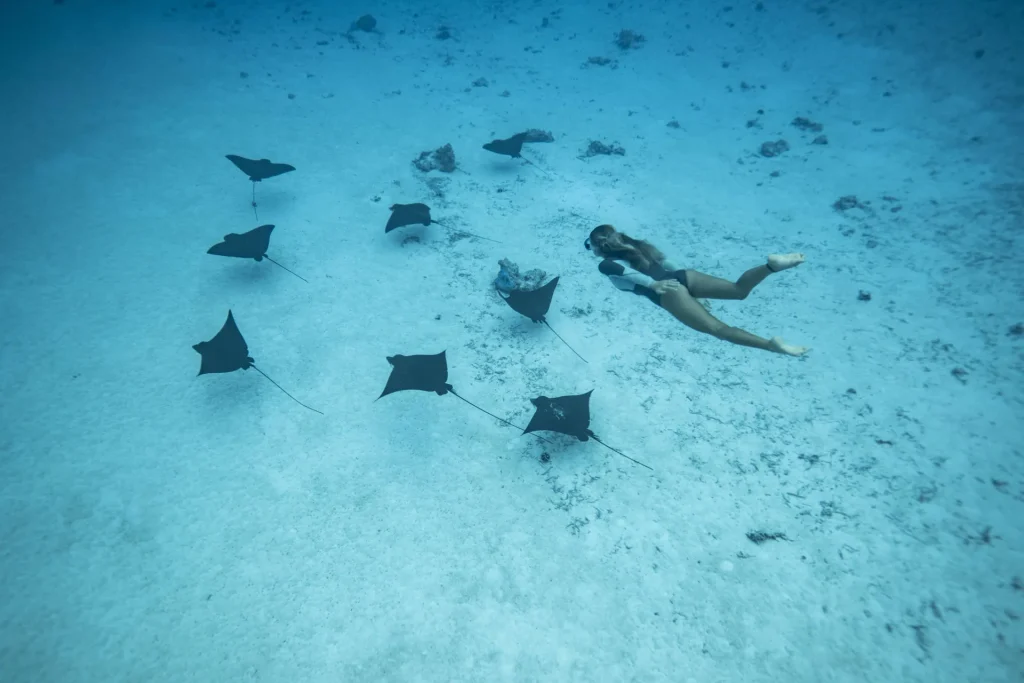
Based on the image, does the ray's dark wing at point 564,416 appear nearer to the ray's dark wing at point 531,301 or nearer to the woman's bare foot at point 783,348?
the ray's dark wing at point 531,301

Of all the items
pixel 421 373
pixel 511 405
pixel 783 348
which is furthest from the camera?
pixel 511 405

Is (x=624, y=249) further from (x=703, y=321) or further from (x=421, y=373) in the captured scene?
(x=421, y=373)

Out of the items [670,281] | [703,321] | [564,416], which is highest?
[670,281]

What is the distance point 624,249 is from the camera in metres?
4.65

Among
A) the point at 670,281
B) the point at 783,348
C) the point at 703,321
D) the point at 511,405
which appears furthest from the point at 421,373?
the point at 783,348

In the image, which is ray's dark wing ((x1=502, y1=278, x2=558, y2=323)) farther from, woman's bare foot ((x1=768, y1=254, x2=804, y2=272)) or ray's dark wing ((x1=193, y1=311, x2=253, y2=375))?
ray's dark wing ((x1=193, y1=311, x2=253, y2=375))

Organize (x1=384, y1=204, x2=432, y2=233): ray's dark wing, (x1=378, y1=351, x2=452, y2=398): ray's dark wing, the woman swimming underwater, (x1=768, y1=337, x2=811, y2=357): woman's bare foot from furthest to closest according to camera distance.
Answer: (x1=384, y1=204, x2=432, y2=233): ray's dark wing → (x1=378, y1=351, x2=452, y2=398): ray's dark wing → the woman swimming underwater → (x1=768, y1=337, x2=811, y2=357): woman's bare foot

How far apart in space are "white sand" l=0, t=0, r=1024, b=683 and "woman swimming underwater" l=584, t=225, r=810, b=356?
1400 mm

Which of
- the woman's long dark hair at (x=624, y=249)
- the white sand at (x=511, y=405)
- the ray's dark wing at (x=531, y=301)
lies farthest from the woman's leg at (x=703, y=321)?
the ray's dark wing at (x=531, y=301)

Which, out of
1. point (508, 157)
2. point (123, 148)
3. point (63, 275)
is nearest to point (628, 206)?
point (508, 157)

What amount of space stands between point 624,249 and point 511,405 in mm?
2280

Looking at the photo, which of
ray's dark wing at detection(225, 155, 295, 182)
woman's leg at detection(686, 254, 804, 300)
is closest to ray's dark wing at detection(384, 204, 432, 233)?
ray's dark wing at detection(225, 155, 295, 182)

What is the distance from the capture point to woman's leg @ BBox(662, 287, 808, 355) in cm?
404

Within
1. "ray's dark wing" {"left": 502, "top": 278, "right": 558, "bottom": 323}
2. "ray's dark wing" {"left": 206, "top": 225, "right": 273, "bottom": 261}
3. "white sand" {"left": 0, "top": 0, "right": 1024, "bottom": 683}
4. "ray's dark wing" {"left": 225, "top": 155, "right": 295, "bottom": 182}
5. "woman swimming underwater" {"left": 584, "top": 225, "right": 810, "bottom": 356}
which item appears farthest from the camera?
"ray's dark wing" {"left": 225, "top": 155, "right": 295, "bottom": 182}
